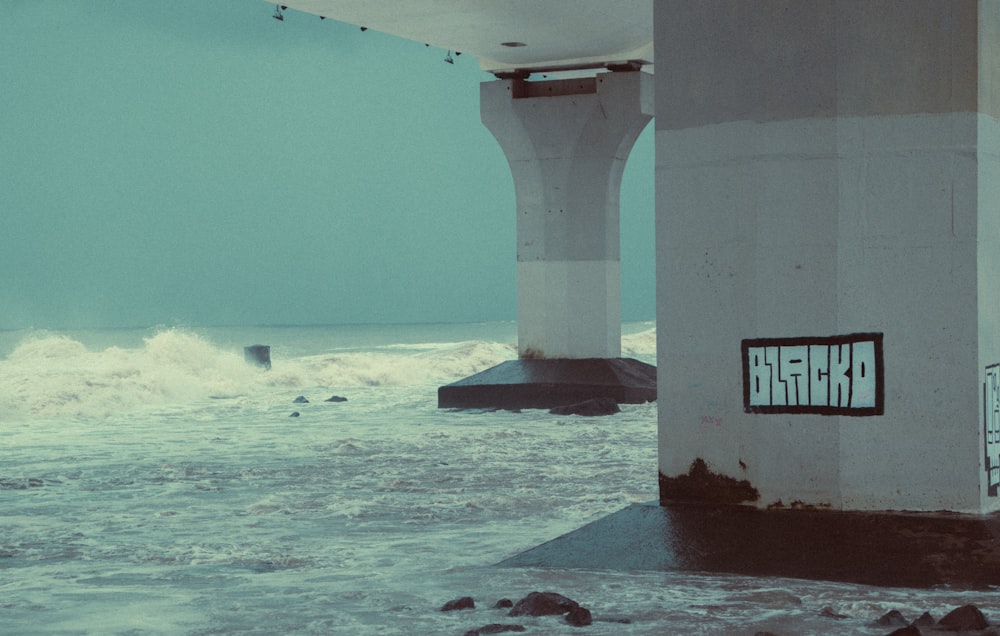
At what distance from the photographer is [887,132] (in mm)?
10031

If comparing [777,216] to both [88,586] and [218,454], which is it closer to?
[88,586]

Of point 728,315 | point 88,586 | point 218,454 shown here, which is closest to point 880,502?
point 728,315

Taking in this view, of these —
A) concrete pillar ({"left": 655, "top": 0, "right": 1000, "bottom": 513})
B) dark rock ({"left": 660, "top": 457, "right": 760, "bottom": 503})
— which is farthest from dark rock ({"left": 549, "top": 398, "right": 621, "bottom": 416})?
concrete pillar ({"left": 655, "top": 0, "right": 1000, "bottom": 513})

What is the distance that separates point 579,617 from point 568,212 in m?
21.4

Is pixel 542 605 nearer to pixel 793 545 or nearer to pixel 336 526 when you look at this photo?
pixel 793 545

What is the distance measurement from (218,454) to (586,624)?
39.8 ft

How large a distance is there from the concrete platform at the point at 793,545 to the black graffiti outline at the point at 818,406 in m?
0.77

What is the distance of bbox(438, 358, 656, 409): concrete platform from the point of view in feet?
90.7

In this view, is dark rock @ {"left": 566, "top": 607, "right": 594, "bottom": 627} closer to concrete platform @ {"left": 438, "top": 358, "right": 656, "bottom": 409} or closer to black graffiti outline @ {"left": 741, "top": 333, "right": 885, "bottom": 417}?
black graffiti outline @ {"left": 741, "top": 333, "right": 885, "bottom": 417}

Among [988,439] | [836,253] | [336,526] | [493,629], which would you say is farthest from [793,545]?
[336,526]

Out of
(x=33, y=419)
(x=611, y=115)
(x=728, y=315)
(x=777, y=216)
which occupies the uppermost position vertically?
(x=611, y=115)

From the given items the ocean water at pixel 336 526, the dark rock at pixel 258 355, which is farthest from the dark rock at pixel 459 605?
the dark rock at pixel 258 355

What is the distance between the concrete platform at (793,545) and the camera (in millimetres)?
9055

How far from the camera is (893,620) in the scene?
7.84 meters
